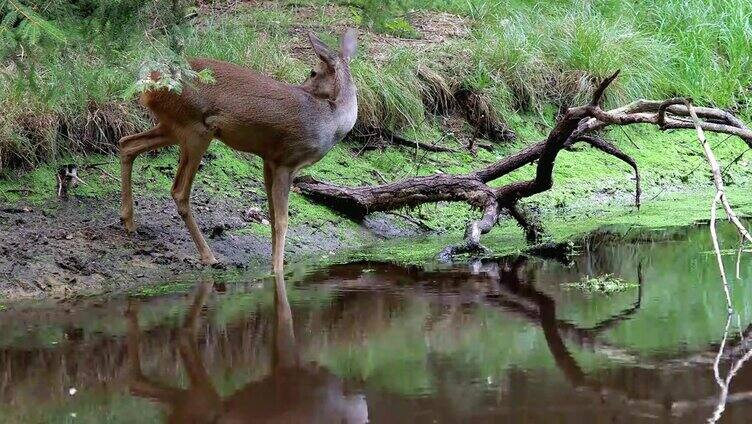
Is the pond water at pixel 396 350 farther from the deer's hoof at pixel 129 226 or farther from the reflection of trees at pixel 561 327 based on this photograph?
the deer's hoof at pixel 129 226

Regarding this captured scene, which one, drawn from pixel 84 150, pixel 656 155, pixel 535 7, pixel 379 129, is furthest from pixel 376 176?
pixel 535 7

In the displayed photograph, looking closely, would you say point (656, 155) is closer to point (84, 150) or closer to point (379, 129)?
point (379, 129)

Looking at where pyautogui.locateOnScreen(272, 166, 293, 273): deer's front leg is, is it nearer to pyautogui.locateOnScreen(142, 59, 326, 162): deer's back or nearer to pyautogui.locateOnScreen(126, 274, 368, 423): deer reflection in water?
pyautogui.locateOnScreen(142, 59, 326, 162): deer's back

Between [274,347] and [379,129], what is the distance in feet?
17.8

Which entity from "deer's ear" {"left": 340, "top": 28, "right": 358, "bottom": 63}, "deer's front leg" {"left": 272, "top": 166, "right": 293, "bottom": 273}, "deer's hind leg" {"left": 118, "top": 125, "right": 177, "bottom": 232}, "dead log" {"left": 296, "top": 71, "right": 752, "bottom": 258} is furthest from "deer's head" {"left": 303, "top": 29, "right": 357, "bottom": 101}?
"dead log" {"left": 296, "top": 71, "right": 752, "bottom": 258}

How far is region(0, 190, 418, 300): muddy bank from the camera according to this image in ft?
22.6

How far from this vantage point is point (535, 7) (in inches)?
534

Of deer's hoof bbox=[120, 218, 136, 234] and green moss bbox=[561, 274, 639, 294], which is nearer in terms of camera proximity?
green moss bbox=[561, 274, 639, 294]

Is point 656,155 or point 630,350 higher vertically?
point 656,155

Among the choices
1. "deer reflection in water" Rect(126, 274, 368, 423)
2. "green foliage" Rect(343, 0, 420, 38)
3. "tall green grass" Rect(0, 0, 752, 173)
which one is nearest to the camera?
"deer reflection in water" Rect(126, 274, 368, 423)

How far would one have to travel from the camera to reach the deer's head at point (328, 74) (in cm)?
785

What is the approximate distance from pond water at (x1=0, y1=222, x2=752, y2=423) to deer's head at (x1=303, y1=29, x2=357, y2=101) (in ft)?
4.30

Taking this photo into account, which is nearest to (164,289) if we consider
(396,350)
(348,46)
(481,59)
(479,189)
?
(396,350)

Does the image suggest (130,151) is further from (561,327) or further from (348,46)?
(561,327)
